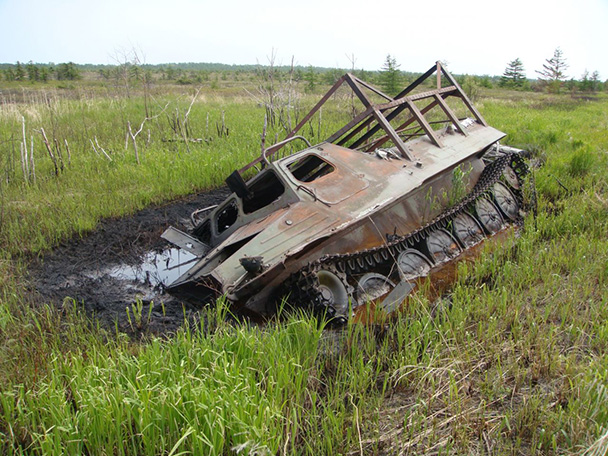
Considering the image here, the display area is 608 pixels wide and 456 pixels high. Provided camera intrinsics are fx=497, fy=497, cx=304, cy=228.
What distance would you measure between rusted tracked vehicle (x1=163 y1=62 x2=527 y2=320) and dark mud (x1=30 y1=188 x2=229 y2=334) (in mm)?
456

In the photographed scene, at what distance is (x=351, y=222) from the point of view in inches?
183

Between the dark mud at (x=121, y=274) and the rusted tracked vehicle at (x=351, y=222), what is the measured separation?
18.0 inches

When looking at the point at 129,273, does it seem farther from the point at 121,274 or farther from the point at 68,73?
the point at 68,73

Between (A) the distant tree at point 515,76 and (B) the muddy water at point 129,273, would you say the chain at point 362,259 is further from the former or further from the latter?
(A) the distant tree at point 515,76

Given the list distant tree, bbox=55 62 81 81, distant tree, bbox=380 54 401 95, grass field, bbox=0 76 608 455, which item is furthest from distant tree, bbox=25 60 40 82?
grass field, bbox=0 76 608 455

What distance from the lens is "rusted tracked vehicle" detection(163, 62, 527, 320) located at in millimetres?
4363

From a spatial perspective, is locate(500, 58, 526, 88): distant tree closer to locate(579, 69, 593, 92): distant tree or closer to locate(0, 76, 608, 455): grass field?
locate(579, 69, 593, 92): distant tree

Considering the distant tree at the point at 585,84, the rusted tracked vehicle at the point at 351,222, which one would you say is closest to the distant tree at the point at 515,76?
the distant tree at the point at 585,84

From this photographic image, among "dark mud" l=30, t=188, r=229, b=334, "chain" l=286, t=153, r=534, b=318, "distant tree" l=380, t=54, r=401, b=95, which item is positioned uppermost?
"distant tree" l=380, t=54, r=401, b=95

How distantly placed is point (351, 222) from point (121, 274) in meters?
2.98

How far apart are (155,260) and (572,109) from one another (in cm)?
1783

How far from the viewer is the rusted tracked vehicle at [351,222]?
14.3 ft

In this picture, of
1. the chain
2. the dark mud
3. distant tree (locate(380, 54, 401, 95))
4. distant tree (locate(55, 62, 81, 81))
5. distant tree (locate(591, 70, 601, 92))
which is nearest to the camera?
the chain


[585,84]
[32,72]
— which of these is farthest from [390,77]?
[32,72]
